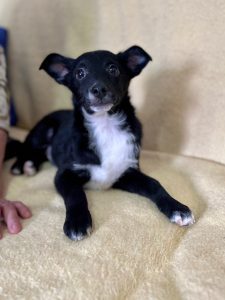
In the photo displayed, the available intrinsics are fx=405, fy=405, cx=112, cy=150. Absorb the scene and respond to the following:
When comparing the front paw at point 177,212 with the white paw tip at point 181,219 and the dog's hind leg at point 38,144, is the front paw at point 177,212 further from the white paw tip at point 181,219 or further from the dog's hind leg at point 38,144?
the dog's hind leg at point 38,144

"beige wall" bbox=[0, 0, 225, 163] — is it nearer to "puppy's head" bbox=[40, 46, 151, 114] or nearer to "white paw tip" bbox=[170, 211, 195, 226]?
"puppy's head" bbox=[40, 46, 151, 114]

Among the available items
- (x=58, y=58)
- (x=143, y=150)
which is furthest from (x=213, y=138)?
(x=58, y=58)

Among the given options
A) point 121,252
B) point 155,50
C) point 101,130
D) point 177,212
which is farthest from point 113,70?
point 121,252

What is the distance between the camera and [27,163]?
2020 mm

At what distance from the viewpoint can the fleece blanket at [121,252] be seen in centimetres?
118

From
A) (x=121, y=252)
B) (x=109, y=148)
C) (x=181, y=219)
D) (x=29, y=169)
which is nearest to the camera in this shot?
(x=121, y=252)

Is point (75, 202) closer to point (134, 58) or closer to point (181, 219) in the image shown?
point (181, 219)

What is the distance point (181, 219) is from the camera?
1.48m

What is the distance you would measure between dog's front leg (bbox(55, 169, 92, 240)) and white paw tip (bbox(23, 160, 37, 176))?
0.26 meters

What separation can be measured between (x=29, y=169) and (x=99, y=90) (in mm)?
668

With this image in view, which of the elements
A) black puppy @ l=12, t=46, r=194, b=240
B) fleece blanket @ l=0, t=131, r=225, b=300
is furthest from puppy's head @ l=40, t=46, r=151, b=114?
fleece blanket @ l=0, t=131, r=225, b=300

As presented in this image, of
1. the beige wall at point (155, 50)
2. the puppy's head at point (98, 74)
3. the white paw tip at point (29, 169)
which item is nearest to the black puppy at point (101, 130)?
the puppy's head at point (98, 74)

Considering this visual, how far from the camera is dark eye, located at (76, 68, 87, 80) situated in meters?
1.67

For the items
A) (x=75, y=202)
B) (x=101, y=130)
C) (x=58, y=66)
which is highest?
(x=58, y=66)
